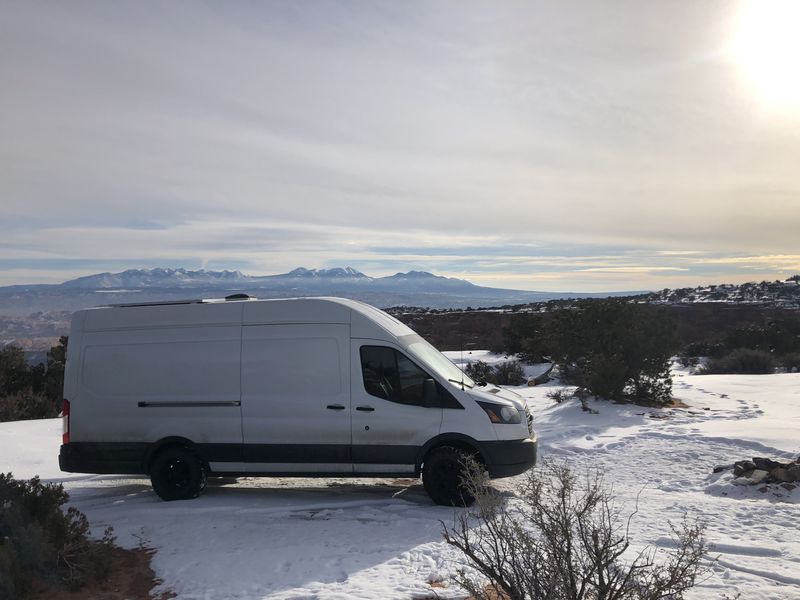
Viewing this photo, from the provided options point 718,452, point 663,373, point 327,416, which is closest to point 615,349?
point 663,373

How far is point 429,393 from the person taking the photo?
7.26m

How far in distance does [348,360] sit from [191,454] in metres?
2.35

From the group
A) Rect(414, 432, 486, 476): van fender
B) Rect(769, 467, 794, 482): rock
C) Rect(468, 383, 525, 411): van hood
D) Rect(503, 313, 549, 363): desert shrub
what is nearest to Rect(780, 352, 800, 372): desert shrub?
Rect(503, 313, 549, 363): desert shrub

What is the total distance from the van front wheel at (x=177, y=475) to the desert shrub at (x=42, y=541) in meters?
2.04

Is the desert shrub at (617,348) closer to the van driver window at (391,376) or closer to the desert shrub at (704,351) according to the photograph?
the van driver window at (391,376)

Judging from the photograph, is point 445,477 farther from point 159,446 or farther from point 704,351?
point 704,351

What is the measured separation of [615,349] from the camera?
47.3ft

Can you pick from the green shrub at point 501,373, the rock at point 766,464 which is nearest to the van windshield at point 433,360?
the rock at point 766,464

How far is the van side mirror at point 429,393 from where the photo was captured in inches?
285

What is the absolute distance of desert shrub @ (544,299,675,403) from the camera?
44.5 ft

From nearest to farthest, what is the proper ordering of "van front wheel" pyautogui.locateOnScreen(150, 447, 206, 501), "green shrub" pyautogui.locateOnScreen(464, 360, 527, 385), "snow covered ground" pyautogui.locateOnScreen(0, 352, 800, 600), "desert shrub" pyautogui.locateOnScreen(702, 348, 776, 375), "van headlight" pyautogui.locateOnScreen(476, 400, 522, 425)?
1. "snow covered ground" pyautogui.locateOnScreen(0, 352, 800, 600)
2. "van headlight" pyautogui.locateOnScreen(476, 400, 522, 425)
3. "van front wheel" pyautogui.locateOnScreen(150, 447, 206, 501)
4. "green shrub" pyautogui.locateOnScreen(464, 360, 527, 385)
5. "desert shrub" pyautogui.locateOnScreen(702, 348, 776, 375)

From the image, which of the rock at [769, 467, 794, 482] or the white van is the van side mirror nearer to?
the white van

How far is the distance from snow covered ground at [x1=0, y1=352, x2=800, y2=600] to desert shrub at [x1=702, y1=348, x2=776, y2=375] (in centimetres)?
889

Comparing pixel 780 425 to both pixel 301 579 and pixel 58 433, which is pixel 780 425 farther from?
pixel 58 433
